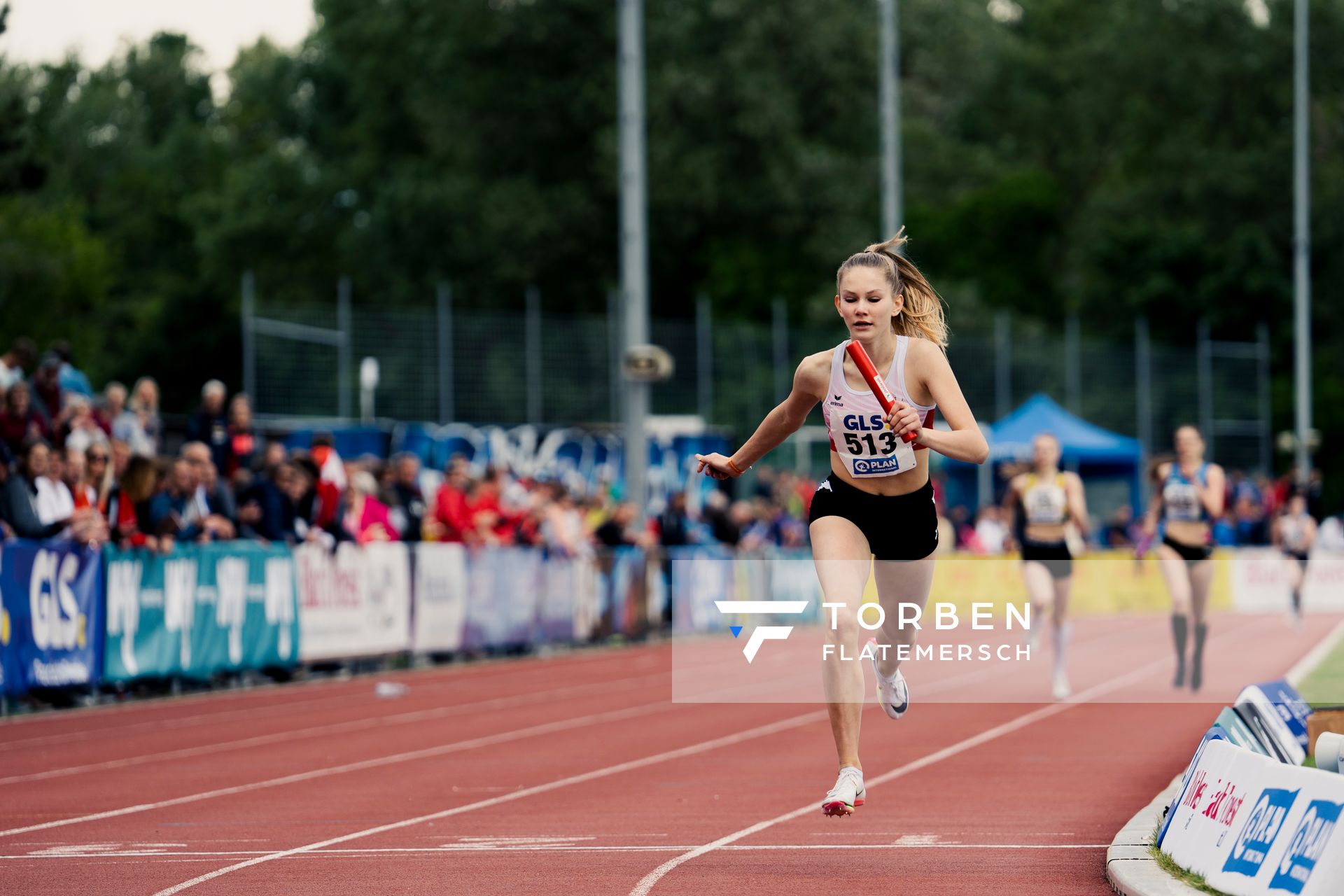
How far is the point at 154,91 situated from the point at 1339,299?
140 feet

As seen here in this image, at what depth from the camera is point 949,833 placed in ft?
30.6

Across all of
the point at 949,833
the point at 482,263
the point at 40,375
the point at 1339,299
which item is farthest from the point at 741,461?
the point at 1339,299

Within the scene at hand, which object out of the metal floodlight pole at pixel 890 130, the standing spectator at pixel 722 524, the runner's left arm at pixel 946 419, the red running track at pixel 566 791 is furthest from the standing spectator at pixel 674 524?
the runner's left arm at pixel 946 419

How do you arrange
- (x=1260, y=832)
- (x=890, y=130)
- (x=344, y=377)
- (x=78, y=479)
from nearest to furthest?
(x=1260, y=832) < (x=78, y=479) < (x=344, y=377) < (x=890, y=130)

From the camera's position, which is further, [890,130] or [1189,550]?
[890,130]

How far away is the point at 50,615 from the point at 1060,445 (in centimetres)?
2260

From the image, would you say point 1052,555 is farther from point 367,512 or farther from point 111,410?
point 111,410

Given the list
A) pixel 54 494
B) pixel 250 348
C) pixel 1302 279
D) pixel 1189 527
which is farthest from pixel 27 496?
pixel 1302 279

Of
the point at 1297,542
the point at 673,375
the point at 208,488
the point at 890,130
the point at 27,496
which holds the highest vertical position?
the point at 890,130

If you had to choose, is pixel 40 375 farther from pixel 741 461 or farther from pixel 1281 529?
pixel 1281 529

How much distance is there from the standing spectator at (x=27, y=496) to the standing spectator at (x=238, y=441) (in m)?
4.01

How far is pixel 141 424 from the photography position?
19.7m

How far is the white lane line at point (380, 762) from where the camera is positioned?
10.6 meters

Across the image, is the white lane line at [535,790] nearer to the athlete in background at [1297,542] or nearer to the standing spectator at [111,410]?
the standing spectator at [111,410]
